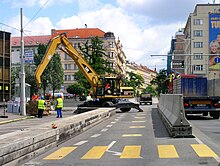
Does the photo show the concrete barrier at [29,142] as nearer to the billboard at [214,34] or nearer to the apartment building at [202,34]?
the apartment building at [202,34]

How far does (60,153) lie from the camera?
11148 mm

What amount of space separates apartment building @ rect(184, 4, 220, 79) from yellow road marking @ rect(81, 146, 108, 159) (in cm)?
8062

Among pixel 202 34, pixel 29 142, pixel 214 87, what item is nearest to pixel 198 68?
pixel 202 34

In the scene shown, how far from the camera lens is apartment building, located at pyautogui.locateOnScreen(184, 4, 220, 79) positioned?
9162 cm

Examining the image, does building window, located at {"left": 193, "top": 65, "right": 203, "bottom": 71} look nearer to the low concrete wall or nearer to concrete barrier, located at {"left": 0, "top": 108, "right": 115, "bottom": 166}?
the low concrete wall

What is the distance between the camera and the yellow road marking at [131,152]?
10228 millimetres

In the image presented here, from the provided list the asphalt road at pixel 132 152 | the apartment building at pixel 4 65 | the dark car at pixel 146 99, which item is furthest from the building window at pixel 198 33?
the asphalt road at pixel 132 152

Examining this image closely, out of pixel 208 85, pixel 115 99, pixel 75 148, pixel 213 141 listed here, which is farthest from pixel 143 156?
pixel 115 99

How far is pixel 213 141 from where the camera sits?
13.1 metres

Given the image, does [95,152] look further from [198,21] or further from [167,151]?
[198,21]

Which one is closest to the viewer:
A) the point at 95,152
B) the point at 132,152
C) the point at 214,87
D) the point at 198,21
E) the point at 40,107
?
the point at 132,152

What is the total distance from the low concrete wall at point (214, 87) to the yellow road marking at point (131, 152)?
13470 mm

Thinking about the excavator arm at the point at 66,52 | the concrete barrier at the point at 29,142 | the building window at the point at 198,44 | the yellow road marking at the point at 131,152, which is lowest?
the yellow road marking at the point at 131,152

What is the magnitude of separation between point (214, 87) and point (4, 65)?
4366cm
